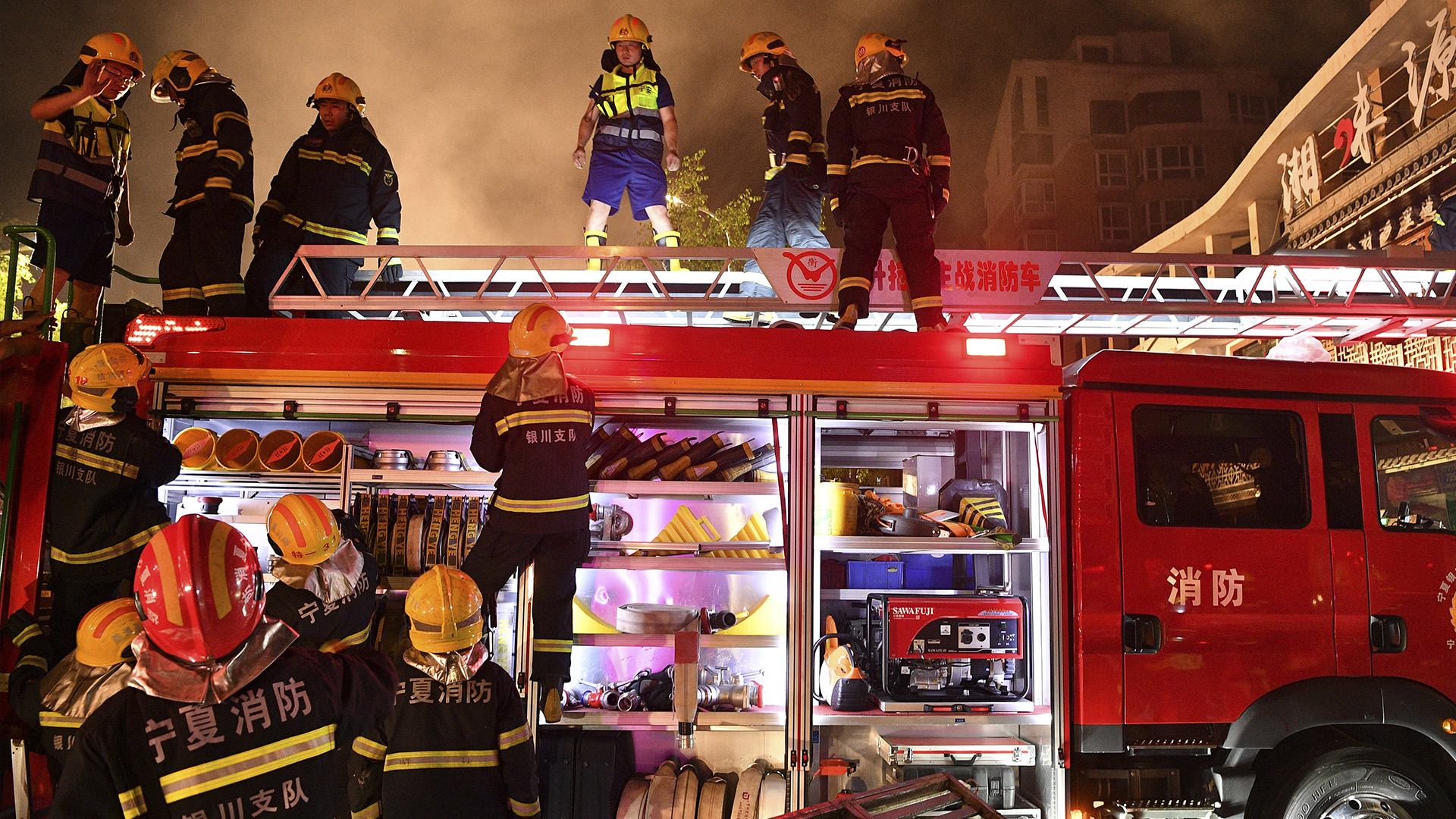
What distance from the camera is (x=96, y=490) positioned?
4371mm

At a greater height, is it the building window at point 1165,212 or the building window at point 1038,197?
the building window at point 1038,197

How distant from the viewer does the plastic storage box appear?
18.0ft

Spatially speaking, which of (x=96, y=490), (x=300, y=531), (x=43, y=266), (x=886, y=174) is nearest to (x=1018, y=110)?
(x=886, y=174)

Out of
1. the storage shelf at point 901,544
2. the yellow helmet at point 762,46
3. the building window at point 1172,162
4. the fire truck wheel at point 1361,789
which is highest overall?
the building window at point 1172,162

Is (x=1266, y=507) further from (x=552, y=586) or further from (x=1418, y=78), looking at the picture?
(x=1418, y=78)

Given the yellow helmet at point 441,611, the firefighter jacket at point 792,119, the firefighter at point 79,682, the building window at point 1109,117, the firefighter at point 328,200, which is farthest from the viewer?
the building window at point 1109,117

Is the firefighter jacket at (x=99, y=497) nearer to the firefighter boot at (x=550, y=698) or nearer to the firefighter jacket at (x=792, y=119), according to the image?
the firefighter boot at (x=550, y=698)

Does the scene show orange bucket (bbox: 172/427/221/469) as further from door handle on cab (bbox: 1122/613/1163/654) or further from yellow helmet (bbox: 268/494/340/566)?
door handle on cab (bbox: 1122/613/1163/654)

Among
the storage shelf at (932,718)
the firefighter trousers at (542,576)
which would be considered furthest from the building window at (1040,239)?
the firefighter trousers at (542,576)

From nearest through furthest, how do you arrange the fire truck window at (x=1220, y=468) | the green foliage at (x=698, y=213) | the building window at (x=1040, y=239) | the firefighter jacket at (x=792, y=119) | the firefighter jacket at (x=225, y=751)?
the firefighter jacket at (x=225, y=751) → the fire truck window at (x=1220, y=468) → the firefighter jacket at (x=792, y=119) → the green foliage at (x=698, y=213) → the building window at (x=1040, y=239)

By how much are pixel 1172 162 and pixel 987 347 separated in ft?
161

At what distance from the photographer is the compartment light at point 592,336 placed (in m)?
4.97

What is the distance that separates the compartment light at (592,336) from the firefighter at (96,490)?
2233 mm

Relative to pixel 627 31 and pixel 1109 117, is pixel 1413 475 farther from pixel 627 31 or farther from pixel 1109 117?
pixel 1109 117
